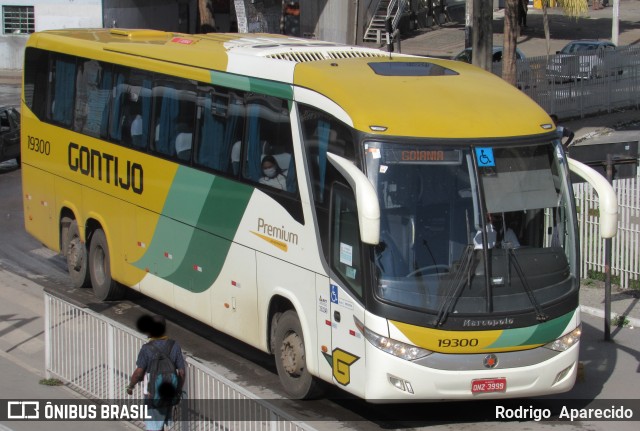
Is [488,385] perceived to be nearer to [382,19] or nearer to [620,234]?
[620,234]

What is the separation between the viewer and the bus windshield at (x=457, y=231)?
993 centimetres

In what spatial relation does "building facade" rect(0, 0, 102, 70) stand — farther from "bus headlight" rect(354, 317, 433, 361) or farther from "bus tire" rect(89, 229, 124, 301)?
"bus headlight" rect(354, 317, 433, 361)

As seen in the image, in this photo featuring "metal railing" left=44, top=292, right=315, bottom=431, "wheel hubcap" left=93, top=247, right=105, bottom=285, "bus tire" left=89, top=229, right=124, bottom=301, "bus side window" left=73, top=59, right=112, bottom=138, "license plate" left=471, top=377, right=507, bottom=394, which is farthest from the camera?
"wheel hubcap" left=93, top=247, right=105, bottom=285

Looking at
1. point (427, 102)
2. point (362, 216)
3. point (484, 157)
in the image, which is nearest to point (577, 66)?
point (427, 102)

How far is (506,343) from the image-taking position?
1006 centimetres

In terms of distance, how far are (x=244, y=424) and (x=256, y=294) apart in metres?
2.96

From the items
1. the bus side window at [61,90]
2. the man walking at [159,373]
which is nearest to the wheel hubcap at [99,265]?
the bus side window at [61,90]

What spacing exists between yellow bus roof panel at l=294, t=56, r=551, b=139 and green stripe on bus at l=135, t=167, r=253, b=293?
189 centimetres

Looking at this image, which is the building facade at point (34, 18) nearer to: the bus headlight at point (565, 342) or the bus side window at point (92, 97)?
the bus side window at point (92, 97)

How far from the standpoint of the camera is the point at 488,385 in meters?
10.1

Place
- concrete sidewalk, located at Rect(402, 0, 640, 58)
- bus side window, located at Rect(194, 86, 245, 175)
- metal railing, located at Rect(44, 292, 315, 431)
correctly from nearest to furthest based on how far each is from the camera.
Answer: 1. metal railing, located at Rect(44, 292, 315, 431)
2. bus side window, located at Rect(194, 86, 245, 175)
3. concrete sidewalk, located at Rect(402, 0, 640, 58)

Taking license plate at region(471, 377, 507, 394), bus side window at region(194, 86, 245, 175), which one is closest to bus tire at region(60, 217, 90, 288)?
bus side window at region(194, 86, 245, 175)

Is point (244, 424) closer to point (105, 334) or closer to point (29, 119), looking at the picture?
point (105, 334)

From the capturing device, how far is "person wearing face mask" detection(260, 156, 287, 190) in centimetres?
1165
